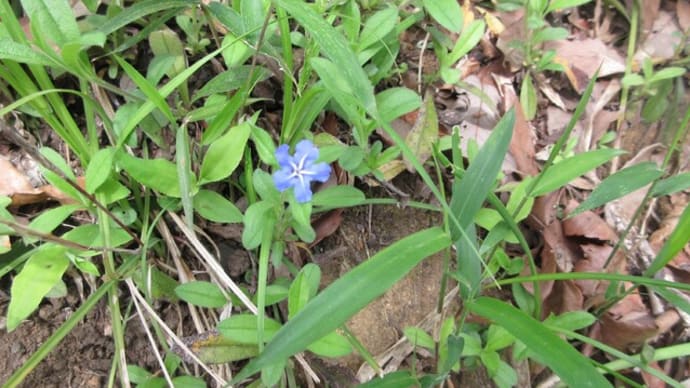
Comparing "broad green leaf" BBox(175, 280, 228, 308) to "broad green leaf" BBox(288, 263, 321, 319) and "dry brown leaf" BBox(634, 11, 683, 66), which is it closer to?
"broad green leaf" BBox(288, 263, 321, 319)

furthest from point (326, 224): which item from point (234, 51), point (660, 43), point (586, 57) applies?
point (660, 43)

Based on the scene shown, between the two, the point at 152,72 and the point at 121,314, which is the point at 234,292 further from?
the point at 152,72

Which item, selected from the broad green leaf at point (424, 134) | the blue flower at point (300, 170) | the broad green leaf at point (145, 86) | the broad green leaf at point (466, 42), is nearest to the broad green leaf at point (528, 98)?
the broad green leaf at point (466, 42)

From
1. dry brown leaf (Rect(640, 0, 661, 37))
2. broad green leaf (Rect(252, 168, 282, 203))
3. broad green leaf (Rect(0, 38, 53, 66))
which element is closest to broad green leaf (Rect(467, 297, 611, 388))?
broad green leaf (Rect(252, 168, 282, 203))

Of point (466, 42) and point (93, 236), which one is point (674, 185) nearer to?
point (466, 42)

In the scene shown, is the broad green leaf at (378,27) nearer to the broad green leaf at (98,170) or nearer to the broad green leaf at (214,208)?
the broad green leaf at (214,208)
